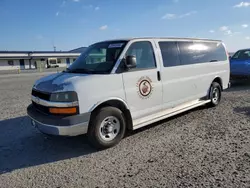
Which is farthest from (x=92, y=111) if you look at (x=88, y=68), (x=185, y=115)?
(x=185, y=115)

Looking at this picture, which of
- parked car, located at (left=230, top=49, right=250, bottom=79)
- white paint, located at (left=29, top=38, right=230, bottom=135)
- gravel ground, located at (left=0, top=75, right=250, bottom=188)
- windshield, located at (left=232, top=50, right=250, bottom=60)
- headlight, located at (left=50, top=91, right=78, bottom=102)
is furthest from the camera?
windshield, located at (left=232, top=50, right=250, bottom=60)

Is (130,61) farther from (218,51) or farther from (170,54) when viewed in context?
(218,51)

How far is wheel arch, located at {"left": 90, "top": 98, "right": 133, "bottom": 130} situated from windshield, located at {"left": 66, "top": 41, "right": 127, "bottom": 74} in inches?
22.0

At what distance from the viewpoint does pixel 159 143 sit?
14.1 feet

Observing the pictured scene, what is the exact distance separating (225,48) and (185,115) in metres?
2.95

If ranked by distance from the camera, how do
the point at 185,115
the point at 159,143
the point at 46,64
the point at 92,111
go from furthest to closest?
the point at 46,64 < the point at 185,115 < the point at 159,143 < the point at 92,111

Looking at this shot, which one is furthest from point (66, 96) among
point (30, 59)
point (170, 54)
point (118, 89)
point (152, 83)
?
point (30, 59)

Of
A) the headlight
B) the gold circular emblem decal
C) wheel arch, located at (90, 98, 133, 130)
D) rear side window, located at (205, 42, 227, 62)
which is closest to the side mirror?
the gold circular emblem decal

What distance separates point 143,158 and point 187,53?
10.5 ft

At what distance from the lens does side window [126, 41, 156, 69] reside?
4551 mm

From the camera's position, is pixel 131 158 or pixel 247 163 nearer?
pixel 247 163

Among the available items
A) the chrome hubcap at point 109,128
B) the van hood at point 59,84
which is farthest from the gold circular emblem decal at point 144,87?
the van hood at point 59,84

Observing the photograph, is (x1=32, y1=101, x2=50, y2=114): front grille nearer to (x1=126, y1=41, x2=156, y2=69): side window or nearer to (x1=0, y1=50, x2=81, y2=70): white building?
(x1=126, y1=41, x2=156, y2=69): side window

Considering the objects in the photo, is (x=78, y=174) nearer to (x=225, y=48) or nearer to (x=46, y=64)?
(x=225, y=48)
